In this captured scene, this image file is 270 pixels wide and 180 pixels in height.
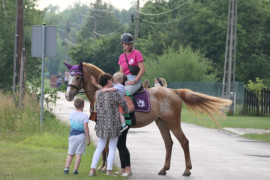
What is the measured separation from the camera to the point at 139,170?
12.0 m

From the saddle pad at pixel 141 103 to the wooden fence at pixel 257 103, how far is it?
23.6 m

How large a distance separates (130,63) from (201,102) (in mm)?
1542

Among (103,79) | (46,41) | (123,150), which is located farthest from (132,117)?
(46,41)

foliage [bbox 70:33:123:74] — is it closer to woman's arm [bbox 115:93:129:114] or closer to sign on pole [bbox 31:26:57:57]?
sign on pole [bbox 31:26:57:57]

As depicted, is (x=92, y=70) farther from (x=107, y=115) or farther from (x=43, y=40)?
(x=43, y=40)

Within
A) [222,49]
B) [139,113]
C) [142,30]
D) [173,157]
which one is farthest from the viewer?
[142,30]

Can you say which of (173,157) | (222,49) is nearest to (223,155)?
(173,157)

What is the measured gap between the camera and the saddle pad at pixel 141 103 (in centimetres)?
1145

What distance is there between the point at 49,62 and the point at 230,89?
449ft

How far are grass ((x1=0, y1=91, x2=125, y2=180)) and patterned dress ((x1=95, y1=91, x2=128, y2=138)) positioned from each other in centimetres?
72

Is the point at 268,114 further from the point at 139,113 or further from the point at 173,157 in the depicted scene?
the point at 139,113

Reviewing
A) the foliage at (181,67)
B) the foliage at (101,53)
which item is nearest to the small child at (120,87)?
the foliage at (181,67)

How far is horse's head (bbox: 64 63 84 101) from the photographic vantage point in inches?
445

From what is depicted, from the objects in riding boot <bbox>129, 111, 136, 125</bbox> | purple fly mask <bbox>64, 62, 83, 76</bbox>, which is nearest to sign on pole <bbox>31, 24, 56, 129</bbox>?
purple fly mask <bbox>64, 62, 83, 76</bbox>
